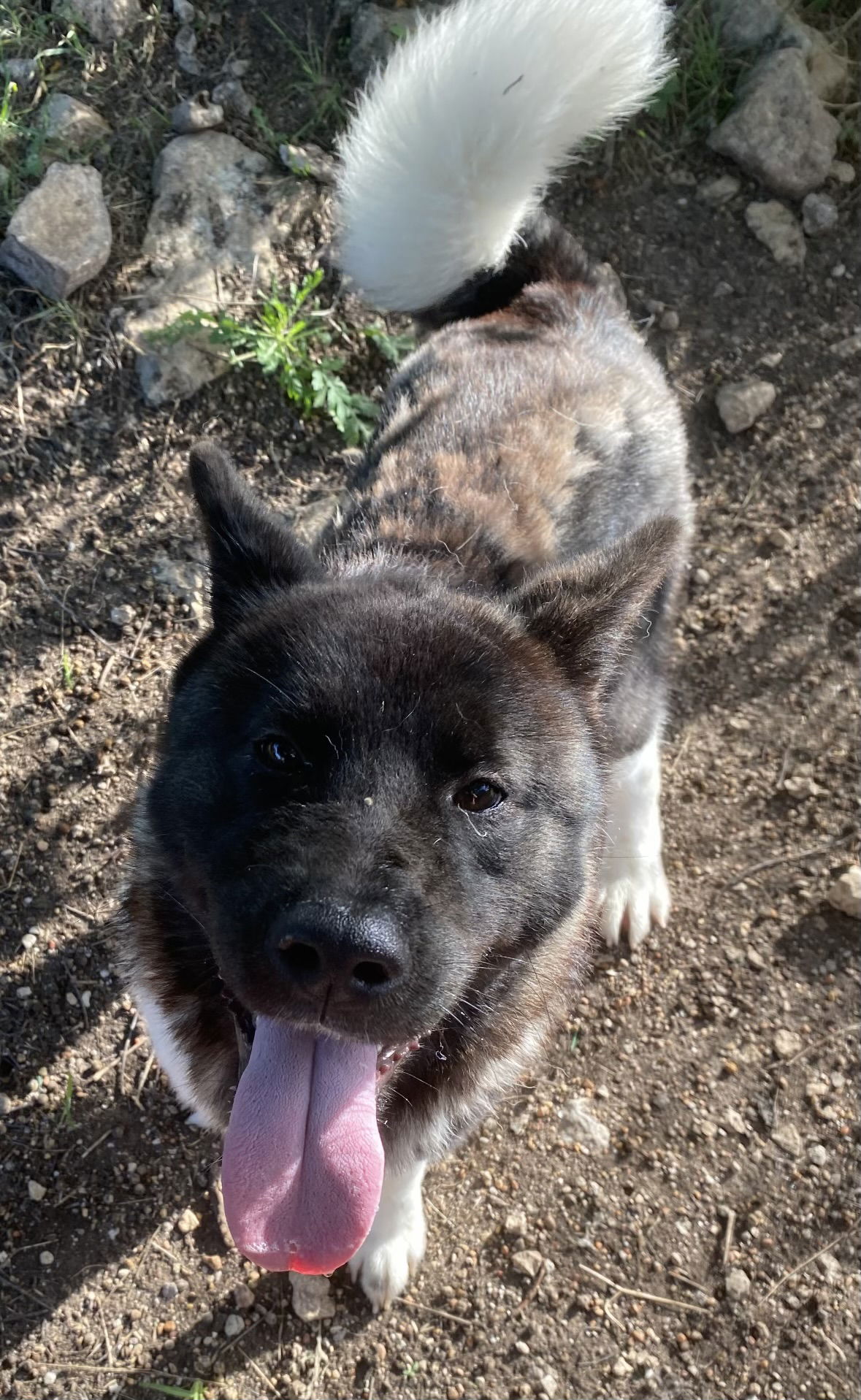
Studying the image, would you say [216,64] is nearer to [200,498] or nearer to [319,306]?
[319,306]

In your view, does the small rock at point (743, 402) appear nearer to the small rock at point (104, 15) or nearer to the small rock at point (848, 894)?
the small rock at point (848, 894)

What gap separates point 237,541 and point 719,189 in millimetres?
3084

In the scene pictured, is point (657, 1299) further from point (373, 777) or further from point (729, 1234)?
point (373, 777)

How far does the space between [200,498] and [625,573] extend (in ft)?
2.81

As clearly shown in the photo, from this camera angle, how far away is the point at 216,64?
12.2ft

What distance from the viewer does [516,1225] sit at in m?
2.62

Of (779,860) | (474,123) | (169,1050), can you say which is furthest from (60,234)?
(779,860)

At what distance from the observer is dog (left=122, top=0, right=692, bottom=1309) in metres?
1.64

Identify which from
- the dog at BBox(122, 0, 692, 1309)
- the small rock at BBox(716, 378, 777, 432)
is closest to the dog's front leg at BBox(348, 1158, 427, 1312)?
the dog at BBox(122, 0, 692, 1309)

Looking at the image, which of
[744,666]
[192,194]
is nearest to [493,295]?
[192,194]

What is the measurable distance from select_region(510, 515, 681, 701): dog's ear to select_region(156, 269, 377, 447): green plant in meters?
1.63

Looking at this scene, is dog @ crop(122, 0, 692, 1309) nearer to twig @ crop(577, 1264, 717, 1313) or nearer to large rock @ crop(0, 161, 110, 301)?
twig @ crop(577, 1264, 717, 1313)

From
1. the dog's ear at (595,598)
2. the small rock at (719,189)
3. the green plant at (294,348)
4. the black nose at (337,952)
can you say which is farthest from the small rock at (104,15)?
the black nose at (337,952)

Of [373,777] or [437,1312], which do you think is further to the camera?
[437,1312]
